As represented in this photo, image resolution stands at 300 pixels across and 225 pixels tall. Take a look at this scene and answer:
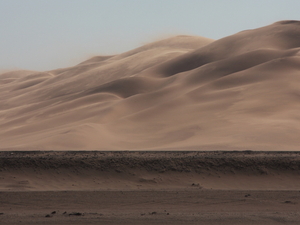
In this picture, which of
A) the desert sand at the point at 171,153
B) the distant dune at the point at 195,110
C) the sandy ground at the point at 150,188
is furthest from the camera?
the distant dune at the point at 195,110

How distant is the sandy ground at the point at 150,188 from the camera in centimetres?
900

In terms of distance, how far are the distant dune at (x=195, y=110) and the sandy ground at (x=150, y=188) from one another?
533 cm

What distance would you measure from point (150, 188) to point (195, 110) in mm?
19163

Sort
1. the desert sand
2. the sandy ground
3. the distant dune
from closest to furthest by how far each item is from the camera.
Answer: the sandy ground
the desert sand
the distant dune

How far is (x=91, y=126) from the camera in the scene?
28.5 meters

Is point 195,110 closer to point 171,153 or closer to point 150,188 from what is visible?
point 171,153

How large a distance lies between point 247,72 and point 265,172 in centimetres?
2660

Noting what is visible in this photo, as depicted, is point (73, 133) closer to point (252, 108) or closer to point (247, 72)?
point (252, 108)

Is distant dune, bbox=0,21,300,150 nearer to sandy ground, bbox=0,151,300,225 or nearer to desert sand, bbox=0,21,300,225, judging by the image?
desert sand, bbox=0,21,300,225

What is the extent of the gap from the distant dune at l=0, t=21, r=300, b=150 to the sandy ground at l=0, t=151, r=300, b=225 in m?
5.33

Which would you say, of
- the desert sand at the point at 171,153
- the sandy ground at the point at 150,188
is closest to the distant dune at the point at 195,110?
the desert sand at the point at 171,153

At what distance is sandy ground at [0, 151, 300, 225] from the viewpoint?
900cm

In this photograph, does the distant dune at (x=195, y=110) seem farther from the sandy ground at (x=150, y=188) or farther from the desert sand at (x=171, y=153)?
the sandy ground at (x=150, y=188)

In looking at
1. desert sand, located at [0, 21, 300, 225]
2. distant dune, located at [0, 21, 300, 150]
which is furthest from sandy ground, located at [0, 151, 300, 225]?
distant dune, located at [0, 21, 300, 150]
